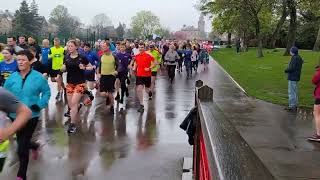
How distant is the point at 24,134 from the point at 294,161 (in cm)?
390

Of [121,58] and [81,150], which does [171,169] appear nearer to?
[81,150]

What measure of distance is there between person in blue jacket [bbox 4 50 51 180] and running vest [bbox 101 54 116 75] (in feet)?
16.5

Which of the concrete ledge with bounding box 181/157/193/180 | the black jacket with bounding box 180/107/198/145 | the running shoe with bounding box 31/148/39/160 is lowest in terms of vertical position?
the concrete ledge with bounding box 181/157/193/180

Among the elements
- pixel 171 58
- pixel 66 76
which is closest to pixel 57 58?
pixel 66 76

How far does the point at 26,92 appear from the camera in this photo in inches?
243

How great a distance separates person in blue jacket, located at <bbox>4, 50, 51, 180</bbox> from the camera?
5922mm

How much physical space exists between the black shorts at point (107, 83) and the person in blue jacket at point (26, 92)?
5135 mm

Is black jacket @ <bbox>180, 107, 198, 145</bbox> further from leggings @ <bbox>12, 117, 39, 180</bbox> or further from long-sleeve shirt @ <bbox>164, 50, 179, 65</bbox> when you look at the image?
long-sleeve shirt @ <bbox>164, 50, 179, 65</bbox>

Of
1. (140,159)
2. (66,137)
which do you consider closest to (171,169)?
(140,159)

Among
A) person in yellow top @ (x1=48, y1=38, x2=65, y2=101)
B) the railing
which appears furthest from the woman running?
the railing

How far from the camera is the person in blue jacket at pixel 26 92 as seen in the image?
5922mm

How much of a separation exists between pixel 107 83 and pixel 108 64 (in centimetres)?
47

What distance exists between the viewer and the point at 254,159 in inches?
94.0

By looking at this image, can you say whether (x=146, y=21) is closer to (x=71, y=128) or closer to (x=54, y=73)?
(x=54, y=73)
